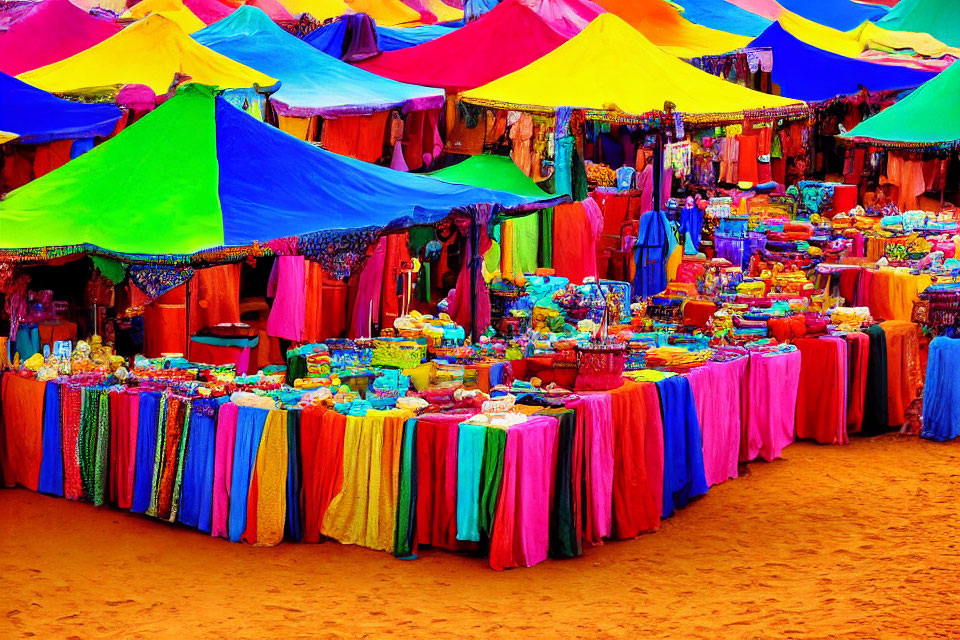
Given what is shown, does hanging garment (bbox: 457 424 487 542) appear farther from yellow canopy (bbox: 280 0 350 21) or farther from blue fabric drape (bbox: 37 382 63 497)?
yellow canopy (bbox: 280 0 350 21)

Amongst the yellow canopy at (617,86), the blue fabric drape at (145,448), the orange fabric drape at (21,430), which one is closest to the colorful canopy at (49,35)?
the yellow canopy at (617,86)

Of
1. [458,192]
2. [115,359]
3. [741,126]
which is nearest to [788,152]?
[741,126]

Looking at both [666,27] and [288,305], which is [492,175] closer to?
[288,305]

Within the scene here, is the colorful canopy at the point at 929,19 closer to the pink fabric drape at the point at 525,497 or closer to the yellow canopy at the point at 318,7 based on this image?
the yellow canopy at the point at 318,7

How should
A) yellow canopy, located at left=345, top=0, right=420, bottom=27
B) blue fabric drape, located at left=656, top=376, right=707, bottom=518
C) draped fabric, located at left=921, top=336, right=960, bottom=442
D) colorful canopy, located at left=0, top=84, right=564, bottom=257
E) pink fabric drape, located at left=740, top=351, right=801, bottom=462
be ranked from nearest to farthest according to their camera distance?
blue fabric drape, located at left=656, top=376, right=707, bottom=518
colorful canopy, located at left=0, top=84, right=564, bottom=257
pink fabric drape, located at left=740, top=351, right=801, bottom=462
draped fabric, located at left=921, top=336, right=960, bottom=442
yellow canopy, located at left=345, top=0, right=420, bottom=27

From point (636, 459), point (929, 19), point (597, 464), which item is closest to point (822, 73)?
point (929, 19)

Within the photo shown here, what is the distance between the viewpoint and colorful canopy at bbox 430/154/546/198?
1324 cm

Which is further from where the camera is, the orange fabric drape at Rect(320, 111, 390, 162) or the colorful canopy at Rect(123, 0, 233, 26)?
the colorful canopy at Rect(123, 0, 233, 26)

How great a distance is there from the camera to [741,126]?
54.9 ft

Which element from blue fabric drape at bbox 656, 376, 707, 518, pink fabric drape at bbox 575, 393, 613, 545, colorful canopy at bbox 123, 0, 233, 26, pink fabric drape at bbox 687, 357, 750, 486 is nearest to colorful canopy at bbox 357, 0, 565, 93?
colorful canopy at bbox 123, 0, 233, 26

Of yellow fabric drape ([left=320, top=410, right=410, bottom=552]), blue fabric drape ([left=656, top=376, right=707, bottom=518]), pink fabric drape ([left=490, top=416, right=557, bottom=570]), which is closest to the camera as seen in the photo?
pink fabric drape ([left=490, top=416, right=557, bottom=570])

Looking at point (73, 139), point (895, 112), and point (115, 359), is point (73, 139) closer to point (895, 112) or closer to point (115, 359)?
point (115, 359)

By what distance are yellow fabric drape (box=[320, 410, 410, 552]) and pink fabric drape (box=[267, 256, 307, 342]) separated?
4.49 meters

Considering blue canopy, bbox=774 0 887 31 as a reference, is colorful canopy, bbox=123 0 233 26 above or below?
below
